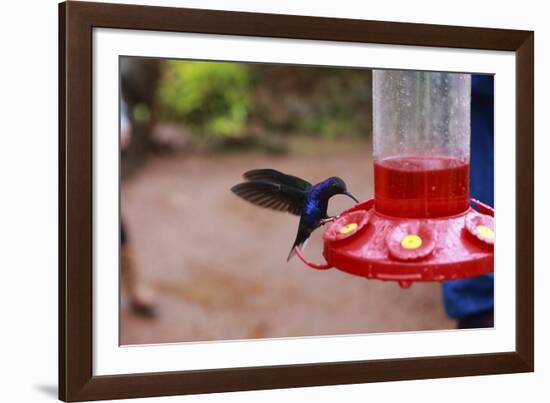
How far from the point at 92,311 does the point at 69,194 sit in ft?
1.01

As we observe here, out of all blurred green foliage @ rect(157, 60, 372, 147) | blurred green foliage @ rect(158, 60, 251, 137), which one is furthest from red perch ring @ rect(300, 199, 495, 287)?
blurred green foliage @ rect(158, 60, 251, 137)

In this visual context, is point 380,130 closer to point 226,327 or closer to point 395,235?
point 395,235

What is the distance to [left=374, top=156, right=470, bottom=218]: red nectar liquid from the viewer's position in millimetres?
1943

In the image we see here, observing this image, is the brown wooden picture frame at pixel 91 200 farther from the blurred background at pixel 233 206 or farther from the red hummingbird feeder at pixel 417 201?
the blurred background at pixel 233 206

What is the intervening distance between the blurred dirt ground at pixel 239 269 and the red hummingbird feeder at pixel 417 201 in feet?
7.31

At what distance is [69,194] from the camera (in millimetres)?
1894

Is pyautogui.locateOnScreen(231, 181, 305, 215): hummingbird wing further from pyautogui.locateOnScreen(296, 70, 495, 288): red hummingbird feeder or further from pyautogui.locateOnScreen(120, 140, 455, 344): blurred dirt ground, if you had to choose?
pyautogui.locateOnScreen(120, 140, 455, 344): blurred dirt ground

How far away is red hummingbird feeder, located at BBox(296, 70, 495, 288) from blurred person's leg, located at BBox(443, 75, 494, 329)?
144 millimetres

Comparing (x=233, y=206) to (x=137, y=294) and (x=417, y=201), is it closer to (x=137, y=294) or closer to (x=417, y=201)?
(x=137, y=294)

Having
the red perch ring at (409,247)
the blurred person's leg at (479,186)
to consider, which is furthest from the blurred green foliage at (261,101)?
the red perch ring at (409,247)

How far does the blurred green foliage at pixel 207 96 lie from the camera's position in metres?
7.40

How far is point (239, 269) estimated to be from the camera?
605cm

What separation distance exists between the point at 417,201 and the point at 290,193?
356mm

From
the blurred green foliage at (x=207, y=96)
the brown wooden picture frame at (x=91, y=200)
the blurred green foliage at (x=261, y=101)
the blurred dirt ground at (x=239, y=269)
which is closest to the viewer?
the brown wooden picture frame at (x=91, y=200)
